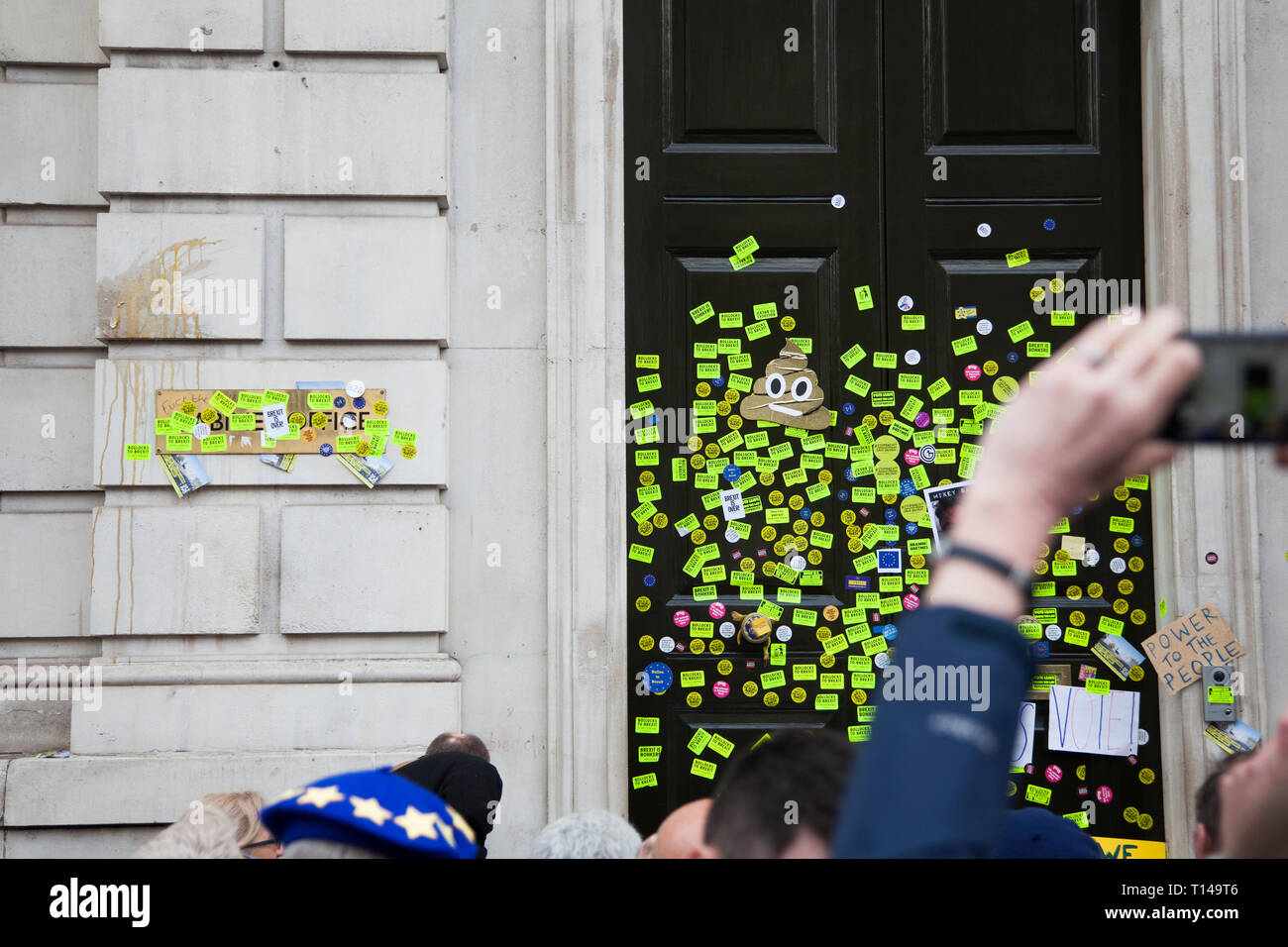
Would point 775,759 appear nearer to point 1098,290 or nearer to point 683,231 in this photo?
point 683,231

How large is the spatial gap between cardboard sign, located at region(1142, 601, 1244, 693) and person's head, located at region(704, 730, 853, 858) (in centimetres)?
385

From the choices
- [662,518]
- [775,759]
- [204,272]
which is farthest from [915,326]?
[775,759]

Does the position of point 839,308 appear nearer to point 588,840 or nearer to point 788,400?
point 788,400

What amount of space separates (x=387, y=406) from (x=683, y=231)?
159cm

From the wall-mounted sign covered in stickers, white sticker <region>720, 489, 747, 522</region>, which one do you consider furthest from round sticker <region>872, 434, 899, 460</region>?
the wall-mounted sign covered in stickers

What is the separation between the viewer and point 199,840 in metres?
2.46

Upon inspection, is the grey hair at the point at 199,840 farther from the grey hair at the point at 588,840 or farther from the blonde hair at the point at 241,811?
the grey hair at the point at 588,840

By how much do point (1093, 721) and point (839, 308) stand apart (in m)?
2.19

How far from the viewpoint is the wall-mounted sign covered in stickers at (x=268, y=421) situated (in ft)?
14.8

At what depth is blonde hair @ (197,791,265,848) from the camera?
9.16 ft

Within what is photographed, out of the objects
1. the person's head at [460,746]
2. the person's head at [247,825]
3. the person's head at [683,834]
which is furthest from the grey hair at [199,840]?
the person's head at [460,746]

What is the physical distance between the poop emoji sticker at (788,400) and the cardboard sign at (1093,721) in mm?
1645

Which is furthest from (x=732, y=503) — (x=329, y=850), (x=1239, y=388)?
(x=1239, y=388)
